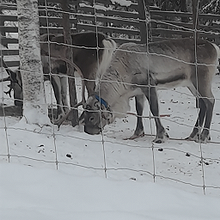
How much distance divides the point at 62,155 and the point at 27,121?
900 millimetres

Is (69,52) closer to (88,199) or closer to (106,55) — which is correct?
(106,55)

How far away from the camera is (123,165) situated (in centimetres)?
452

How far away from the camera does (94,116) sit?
6160mm

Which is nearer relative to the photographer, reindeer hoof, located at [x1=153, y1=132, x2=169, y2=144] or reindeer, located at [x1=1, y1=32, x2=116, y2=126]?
reindeer hoof, located at [x1=153, y1=132, x2=169, y2=144]

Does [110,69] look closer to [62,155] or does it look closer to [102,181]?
[62,155]

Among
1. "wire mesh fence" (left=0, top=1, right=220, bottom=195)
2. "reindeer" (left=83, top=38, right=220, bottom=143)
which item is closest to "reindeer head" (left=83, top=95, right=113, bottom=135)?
"reindeer" (left=83, top=38, right=220, bottom=143)

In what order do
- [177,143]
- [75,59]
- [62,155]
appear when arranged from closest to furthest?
[62,155] < [177,143] < [75,59]

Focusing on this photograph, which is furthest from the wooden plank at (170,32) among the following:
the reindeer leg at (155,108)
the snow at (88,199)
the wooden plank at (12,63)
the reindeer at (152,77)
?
the snow at (88,199)

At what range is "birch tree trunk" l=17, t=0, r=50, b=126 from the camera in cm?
504

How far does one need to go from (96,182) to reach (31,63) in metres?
2.31

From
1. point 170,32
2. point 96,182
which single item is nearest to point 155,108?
point 96,182

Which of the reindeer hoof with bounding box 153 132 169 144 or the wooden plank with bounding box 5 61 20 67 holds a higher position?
the wooden plank with bounding box 5 61 20 67

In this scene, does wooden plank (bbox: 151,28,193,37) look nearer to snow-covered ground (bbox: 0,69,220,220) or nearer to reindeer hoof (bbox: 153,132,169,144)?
reindeer hoof (bbox: 153,132,169,144)

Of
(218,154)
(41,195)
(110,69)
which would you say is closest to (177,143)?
→ (218,154)
